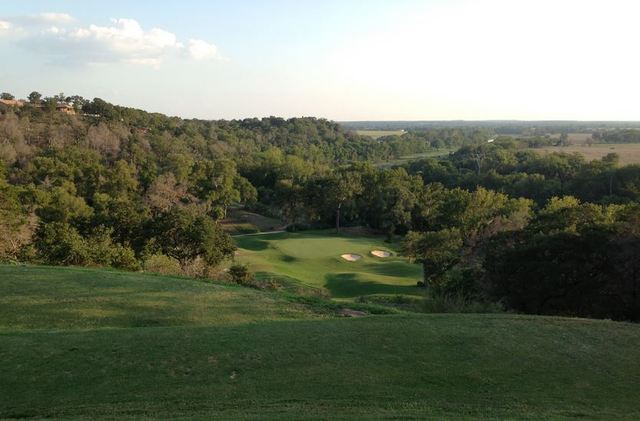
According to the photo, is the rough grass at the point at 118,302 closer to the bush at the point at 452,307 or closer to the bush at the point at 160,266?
the bush at the point at 452,307

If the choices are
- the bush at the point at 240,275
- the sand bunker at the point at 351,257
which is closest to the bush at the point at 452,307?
the bush at the point at 240,275

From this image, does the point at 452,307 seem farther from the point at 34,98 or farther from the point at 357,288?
the point at 34,98

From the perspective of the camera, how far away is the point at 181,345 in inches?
429

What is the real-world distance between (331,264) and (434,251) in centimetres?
1020

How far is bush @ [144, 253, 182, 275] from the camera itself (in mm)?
25406

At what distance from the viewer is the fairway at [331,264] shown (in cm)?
3475

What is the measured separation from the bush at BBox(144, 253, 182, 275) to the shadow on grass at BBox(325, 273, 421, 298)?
1022 centimetres

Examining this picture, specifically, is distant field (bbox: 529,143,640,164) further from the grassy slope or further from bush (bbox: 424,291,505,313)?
the grassy slope

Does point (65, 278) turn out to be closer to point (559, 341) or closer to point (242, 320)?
point (242, 320)

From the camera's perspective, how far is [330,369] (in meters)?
9.99

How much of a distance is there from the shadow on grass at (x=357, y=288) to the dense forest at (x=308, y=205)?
2013 millimetres

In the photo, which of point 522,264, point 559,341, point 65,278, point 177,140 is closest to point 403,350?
point 559,341

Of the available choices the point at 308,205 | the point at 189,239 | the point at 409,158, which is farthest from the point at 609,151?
the point at 189,239

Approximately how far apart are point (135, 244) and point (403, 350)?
23928 mm
